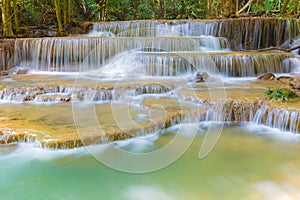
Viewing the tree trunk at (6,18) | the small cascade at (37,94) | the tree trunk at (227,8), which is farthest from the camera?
the tree trunk at (227,8)

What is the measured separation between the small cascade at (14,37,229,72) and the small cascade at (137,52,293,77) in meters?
1.28

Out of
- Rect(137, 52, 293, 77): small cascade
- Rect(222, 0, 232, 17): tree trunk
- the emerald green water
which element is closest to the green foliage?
the emerald green water

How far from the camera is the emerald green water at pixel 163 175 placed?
10.7ft

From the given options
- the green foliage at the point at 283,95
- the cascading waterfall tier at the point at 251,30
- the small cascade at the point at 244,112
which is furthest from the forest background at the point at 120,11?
the small cascade at the point at 244,112

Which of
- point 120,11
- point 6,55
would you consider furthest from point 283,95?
point 120,11

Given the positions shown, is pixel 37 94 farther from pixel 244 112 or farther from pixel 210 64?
pixel 210 64

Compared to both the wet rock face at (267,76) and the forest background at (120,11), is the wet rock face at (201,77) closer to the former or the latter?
the wet rock face at (267,76)

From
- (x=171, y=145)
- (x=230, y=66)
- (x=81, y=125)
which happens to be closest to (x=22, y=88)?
(x=81, y=125)

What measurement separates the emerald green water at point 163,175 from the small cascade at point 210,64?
3.91 metres

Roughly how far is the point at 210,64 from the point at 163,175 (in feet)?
16.7

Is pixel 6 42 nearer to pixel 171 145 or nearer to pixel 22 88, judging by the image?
pixel 22 88

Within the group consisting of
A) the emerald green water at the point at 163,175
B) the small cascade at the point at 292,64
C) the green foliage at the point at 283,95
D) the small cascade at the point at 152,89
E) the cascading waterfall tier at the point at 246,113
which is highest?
the small cascade at the point at 292,64

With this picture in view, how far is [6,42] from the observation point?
367 inches

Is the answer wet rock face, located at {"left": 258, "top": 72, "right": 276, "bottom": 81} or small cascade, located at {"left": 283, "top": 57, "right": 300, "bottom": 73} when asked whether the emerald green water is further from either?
small cascade, located at {"left": 283, "top": 57, "right": 300, "bottom": 73}
